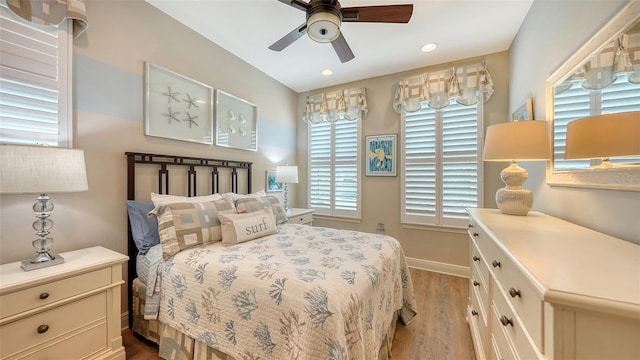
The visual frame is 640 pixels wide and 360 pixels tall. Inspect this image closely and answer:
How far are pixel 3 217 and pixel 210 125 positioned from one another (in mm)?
1653

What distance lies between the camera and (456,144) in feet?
10.0

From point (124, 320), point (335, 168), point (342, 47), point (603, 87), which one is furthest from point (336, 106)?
point (124, 320)

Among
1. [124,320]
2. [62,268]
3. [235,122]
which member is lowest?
[124,320]

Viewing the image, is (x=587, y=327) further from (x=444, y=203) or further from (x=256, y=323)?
(x=444, y=203)

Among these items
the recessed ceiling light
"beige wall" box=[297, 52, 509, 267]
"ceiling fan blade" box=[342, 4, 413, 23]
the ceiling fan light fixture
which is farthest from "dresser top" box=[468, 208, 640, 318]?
the recessed ceiling light

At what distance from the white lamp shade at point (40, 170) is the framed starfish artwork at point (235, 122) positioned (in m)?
1.46

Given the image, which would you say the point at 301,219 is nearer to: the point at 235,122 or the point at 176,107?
the point at 235,122

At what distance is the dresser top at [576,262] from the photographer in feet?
1.79

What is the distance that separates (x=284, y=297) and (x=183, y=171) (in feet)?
6.14

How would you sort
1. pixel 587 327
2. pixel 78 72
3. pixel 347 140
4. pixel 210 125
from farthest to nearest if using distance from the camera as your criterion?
pixel 347 140 < pixel 210 125 < pixel 78 72 < pixel 587 327

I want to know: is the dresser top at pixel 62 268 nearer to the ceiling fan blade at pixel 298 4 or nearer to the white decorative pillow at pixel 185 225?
the white decorative pillow at pixel 185 225

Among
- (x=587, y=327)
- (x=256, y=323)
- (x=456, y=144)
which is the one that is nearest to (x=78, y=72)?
(x=256, y=323)

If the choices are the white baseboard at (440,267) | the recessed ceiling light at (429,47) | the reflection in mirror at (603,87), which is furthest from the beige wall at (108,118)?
the white baseboard at (440,267)

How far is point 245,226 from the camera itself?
1.93 metres
